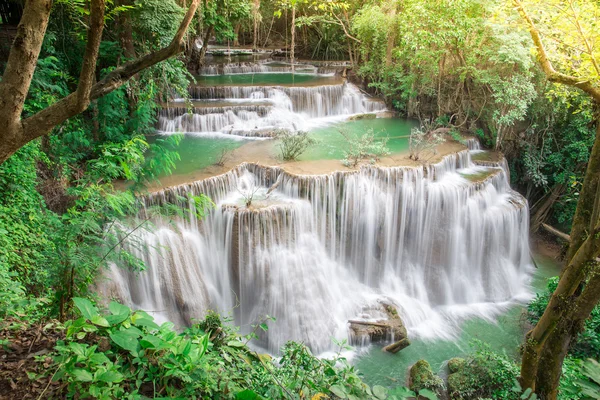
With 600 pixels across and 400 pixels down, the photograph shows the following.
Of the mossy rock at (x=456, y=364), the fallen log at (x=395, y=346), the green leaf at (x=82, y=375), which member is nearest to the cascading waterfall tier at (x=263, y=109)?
the fallen log at (x=395, y=346)

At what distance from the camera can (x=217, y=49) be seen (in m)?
21.7

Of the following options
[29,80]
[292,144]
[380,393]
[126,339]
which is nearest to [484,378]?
[380,393]

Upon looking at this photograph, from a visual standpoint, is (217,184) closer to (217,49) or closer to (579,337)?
(579,337)

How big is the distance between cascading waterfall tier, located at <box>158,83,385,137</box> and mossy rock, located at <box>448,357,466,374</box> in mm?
7056

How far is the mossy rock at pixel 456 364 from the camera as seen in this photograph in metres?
6.66

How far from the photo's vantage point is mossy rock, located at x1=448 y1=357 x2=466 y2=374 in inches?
262

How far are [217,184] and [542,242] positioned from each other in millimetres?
9351

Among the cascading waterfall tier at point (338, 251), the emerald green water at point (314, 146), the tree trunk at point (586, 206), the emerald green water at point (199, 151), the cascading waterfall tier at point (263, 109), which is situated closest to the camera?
the tree trunk at point (586, 206)

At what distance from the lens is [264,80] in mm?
15680

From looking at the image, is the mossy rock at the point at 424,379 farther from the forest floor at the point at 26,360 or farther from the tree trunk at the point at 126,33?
the tree trunk at the point at 126,33

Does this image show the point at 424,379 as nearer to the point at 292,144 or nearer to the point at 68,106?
the point at 292,144

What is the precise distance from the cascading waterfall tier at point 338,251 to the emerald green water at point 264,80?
642 cm

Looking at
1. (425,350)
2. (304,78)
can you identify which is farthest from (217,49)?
(425,350)

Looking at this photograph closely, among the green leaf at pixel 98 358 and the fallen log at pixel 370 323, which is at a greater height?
the green leaf at pixel 98 358
